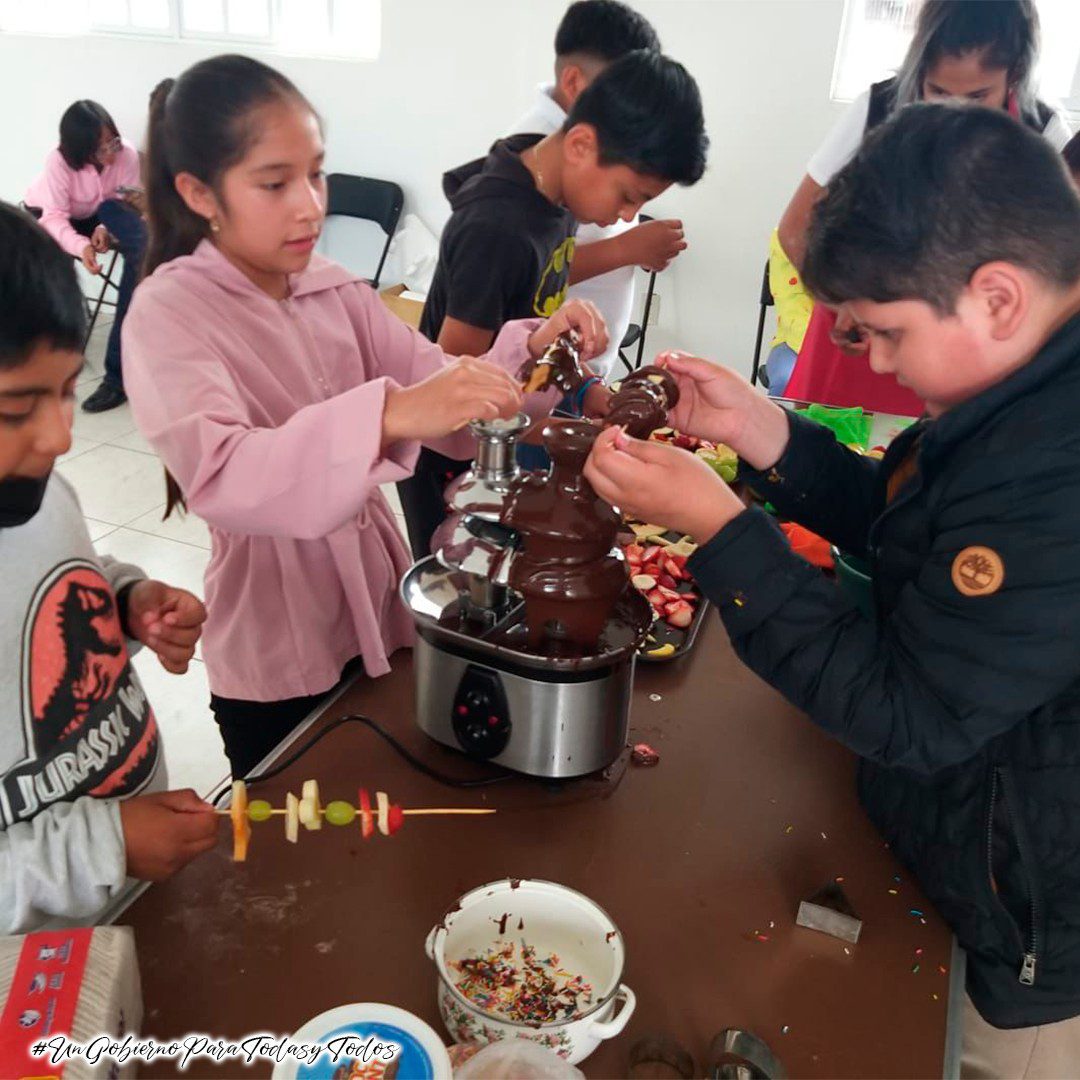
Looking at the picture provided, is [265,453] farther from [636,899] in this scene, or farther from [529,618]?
[636,899]

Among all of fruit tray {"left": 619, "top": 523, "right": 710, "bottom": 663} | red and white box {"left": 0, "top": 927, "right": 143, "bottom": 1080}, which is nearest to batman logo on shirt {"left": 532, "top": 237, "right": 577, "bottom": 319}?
fruit tray {"left": 619, "top": 523, "right": 710, "bottom": 663}

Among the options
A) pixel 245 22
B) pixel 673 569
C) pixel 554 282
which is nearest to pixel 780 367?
pixel 554 282

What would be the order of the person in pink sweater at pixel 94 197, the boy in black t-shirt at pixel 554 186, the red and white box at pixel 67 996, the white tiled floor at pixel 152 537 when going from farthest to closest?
1. the person in pink sweater at pixel 94 197
2. the white tiled floor at pixel 152 537
3. the boy in black t-shirt at pixel 554 186
4. the red and white box at pixel 67 996

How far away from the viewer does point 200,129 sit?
1.07 metres

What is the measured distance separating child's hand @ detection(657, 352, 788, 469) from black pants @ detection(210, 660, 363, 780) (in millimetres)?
516

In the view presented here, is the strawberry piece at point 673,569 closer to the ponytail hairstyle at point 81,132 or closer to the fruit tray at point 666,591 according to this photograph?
the fruit tray at point 666,591

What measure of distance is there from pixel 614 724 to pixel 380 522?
1.51 ft

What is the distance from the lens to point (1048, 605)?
2.35 ft

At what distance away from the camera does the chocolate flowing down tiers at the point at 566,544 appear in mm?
818

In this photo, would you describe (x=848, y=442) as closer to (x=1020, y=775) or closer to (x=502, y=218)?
(x=502, y=218)

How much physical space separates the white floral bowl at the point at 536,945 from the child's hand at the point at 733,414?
0.58 m

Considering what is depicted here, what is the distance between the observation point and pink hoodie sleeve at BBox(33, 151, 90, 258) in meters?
4.02

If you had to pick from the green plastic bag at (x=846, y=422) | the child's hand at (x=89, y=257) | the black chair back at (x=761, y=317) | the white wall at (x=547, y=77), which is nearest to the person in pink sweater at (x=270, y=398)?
the green plastic bag at (x=846, y=422)

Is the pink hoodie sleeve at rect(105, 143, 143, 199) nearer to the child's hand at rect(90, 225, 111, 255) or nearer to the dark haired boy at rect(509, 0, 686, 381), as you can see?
the child's hand at rect(90, 225, 111, 255)
